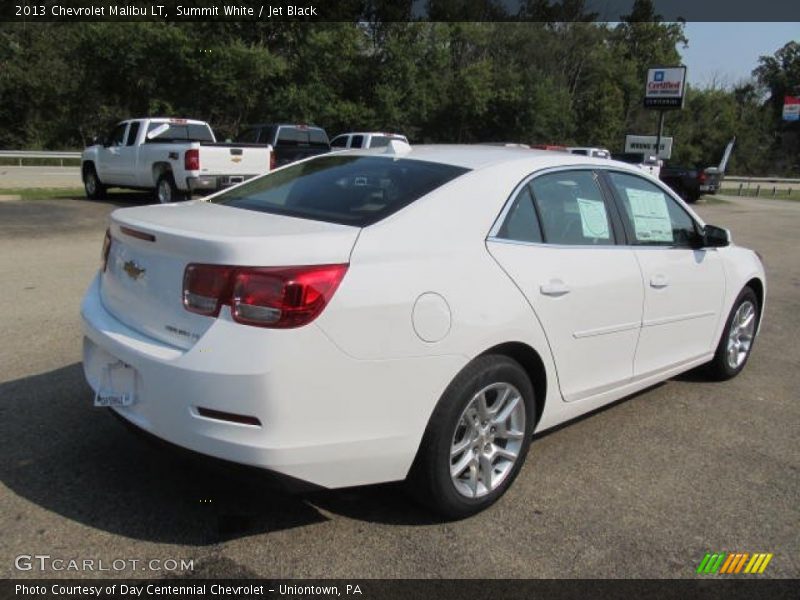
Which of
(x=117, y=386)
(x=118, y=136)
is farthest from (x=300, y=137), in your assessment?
(x=117, y=386)

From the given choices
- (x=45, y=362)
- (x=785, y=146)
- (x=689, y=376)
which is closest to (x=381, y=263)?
(x=45, y=362)

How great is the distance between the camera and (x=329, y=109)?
125 ft

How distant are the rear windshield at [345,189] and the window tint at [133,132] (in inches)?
513

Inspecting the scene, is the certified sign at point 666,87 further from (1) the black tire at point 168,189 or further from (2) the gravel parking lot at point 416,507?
(2) the gravel parking lot at point 416,507

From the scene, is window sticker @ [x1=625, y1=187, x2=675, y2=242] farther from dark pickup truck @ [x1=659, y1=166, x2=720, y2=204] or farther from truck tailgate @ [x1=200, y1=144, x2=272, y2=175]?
dark pickup truck @ [x1=659, y1=166, x2=720, y2=204]

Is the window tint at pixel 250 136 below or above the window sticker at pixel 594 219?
above

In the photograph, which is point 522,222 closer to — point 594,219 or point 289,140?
point 594,219

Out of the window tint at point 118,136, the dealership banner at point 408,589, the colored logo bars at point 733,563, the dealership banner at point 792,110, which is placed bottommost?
the dealership banner at point 408,589

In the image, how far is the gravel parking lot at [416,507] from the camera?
2.87 metres

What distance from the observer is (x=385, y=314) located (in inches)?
109

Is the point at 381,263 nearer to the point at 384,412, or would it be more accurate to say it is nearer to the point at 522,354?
the point at 384,412

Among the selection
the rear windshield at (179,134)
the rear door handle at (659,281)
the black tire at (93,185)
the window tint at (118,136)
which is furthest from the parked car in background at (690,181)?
the rear door handle at (659,281)

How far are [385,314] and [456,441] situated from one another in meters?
0.76

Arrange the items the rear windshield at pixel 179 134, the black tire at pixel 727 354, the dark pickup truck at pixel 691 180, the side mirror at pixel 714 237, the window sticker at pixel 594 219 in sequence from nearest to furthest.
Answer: the window sticker at pixel 594 219 → the side mirror at pixel 714 237 → the black tire at pixel 727 354 → the rear windshield at pixel 179 134 → the dark pickup truck at pixel 691 180
